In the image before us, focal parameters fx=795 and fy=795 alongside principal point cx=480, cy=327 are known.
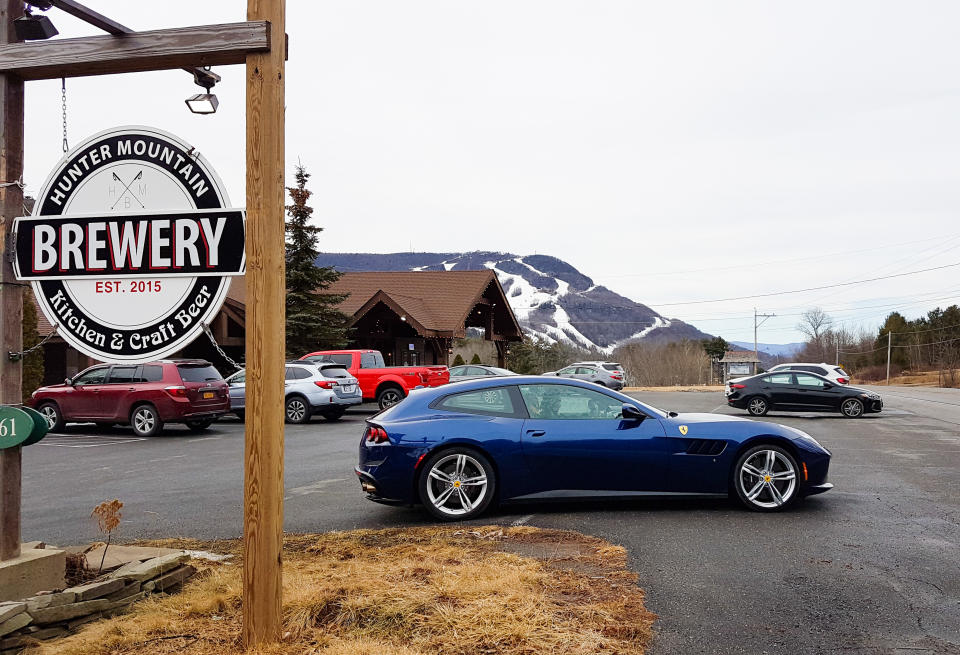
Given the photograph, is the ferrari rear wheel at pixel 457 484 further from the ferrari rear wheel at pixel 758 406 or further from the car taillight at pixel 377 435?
the ferrari rear wheel at pixel 758 406

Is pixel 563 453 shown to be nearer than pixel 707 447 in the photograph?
Yes

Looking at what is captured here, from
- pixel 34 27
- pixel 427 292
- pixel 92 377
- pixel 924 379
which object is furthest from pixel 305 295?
pixel 924 379

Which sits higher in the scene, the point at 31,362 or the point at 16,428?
the point at 31,362

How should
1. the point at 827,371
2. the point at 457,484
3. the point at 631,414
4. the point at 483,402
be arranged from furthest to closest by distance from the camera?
the point at 827,371 < the point at 483,402 < the point at 631,414 < the point at 457,484

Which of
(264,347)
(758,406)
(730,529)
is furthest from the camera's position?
(758,406)

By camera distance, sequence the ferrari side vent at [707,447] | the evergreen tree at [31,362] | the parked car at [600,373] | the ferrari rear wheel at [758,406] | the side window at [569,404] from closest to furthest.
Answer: the ferrari side vent at [707,447] < the side window at [569,404] < the evergreen tree at [31,362] < the ferrari rear wheel at [758,406] < the parked car at [600,373]

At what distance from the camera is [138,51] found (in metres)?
4.67

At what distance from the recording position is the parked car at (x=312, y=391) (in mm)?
21000

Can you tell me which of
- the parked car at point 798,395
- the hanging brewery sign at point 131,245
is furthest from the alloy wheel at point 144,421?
the parked car at point 798,395

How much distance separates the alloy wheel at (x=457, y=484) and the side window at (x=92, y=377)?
1370 cm

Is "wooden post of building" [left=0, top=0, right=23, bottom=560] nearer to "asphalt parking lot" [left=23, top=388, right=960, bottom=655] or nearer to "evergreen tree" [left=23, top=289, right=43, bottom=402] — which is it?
"asphalt parking lot" [left=23, top=388, right=960, bottom=655]

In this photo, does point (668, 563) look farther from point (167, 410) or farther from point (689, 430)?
point (167, 410)

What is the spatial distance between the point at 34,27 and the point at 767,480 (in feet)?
23.8

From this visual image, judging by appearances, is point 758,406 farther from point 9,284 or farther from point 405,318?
point 9,284
